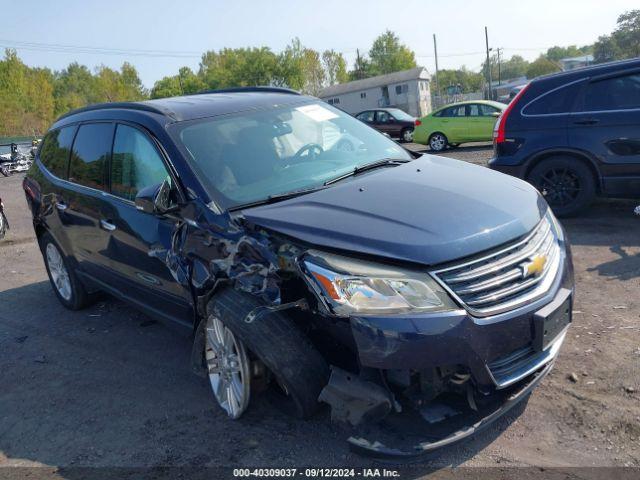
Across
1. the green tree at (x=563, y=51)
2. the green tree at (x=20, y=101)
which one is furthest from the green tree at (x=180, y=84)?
the green tree at (x=563, y=51)

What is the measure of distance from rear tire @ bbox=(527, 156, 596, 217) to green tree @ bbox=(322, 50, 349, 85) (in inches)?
3623

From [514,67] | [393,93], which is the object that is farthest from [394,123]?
[514,67]

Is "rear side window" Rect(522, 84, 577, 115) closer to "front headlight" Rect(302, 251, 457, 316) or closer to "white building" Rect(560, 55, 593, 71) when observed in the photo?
"front headlight" Rect(302, 251, 457, 316)

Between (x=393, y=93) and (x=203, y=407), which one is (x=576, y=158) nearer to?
(x=203, y=407)

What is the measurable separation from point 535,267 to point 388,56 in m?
94.8

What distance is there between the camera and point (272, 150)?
378 centimetres

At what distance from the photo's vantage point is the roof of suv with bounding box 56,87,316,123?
3.93 m

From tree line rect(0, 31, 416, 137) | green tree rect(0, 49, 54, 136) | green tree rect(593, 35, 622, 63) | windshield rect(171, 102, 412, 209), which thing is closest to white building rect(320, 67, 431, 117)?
tree line rect(0, 31, 416, 137)

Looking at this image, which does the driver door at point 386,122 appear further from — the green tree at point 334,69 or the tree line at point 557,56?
the green tree at point 334,69

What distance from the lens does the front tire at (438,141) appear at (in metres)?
17.8

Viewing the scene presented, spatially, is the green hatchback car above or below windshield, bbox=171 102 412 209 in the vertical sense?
below

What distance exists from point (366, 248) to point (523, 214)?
950 millimetres

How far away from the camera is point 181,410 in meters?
3.54

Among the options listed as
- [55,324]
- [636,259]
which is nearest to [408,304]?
[636,259]
